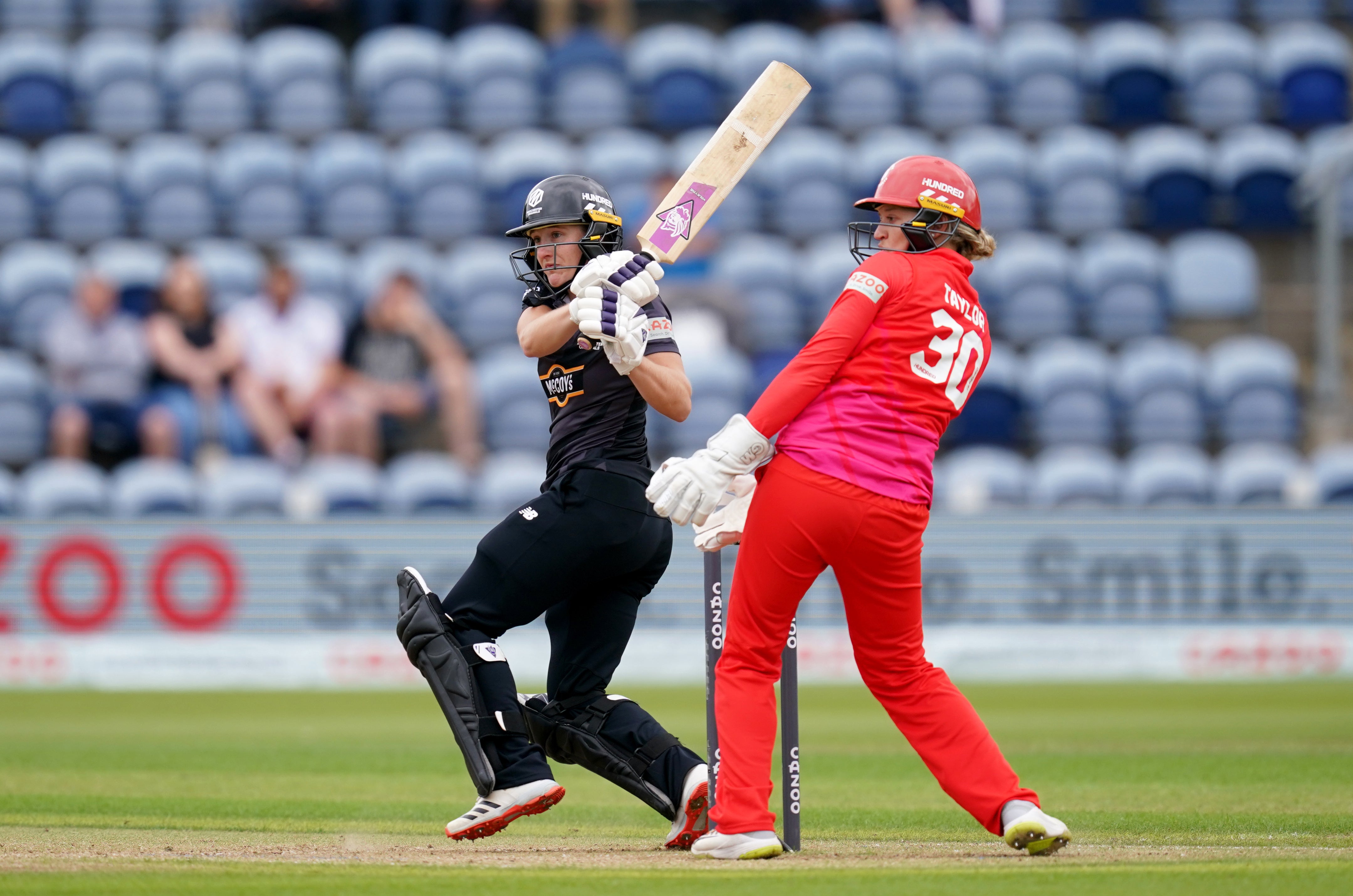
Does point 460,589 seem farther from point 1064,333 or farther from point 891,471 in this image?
point 1064,333

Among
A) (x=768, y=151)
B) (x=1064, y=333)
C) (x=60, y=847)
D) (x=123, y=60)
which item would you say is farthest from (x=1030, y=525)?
(x=123, y=60)

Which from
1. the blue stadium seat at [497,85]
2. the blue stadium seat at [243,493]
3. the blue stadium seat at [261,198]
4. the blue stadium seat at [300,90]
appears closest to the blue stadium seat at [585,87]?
the blue stadium seat at [497,85]

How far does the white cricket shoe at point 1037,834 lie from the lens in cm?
429

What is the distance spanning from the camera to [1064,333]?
42.8 ft

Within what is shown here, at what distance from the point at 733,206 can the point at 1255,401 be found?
4540mm

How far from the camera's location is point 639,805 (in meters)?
6.17

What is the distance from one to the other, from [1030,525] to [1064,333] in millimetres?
2663

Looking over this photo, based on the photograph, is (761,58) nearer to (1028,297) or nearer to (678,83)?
(678,83)

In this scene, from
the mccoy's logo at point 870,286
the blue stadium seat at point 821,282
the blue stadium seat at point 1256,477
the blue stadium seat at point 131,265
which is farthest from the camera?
the blue stadium seat at point 821,282

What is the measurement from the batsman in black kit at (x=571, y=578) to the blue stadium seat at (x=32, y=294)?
8796 mm

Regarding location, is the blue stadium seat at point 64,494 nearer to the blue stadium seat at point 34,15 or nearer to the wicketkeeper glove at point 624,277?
the blue stadium seat at point 34,15

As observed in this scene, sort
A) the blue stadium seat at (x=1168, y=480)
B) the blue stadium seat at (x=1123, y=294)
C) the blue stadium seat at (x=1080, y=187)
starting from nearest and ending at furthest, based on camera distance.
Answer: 1. the blue stadium seat at (x=1168, y=480)
2. the blue stadium seat at (x=1123, y=294)
3. the blue stadium seat at (x=1080, y=187)

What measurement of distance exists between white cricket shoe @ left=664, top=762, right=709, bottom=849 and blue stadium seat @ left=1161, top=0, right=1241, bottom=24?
12940 mm

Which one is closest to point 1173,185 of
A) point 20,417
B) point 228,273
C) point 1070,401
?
point 1070,401
